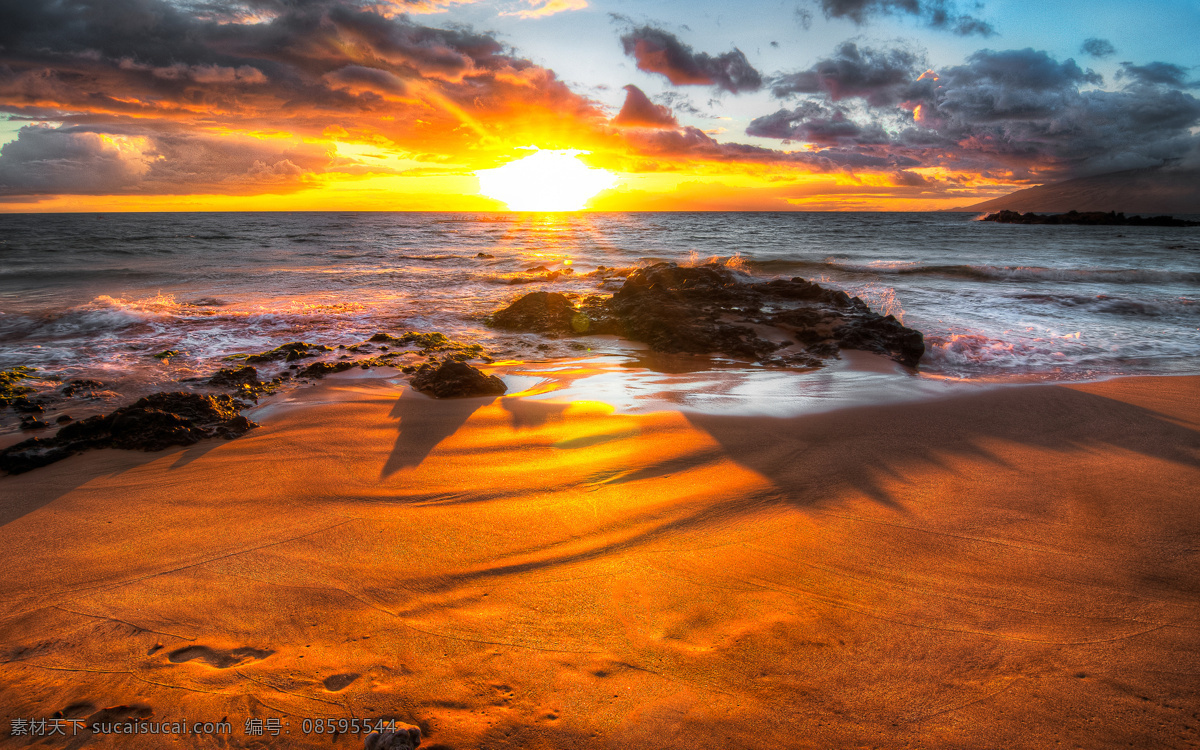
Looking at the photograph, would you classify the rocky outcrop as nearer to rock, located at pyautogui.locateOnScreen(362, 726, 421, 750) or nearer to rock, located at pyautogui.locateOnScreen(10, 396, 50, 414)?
rock, located at pyautogui.locateOnScreen(10, 396, 50, 414)

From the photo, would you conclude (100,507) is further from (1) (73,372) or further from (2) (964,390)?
(2) (964,390)

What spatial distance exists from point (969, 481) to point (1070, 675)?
5.66 ft

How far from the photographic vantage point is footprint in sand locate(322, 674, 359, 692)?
5.92 feet

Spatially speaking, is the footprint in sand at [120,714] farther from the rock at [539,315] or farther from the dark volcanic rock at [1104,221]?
the dark volcanic rock at [1104,221]

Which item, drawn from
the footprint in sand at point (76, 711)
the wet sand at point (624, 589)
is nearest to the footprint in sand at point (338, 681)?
the wet sand at point (624, 589)

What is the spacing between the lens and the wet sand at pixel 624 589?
5.71ft

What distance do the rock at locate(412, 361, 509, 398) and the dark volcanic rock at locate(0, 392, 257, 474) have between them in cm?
156

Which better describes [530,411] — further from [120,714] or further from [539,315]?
[539,315]

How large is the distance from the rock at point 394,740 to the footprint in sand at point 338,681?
0.25 meters

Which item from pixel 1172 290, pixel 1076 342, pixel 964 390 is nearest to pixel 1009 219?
pixel 1172 290

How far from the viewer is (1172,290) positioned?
46.0 feet

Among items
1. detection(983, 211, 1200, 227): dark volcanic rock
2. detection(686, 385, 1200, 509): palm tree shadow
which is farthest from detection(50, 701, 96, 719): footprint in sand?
detection(983, 211, 1200, 227): dark volcanic rock

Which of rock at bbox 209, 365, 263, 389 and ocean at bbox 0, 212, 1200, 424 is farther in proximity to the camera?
ocean at bbox 0, 212, 1200, 424

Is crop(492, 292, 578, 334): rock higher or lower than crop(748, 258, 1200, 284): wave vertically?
lower
